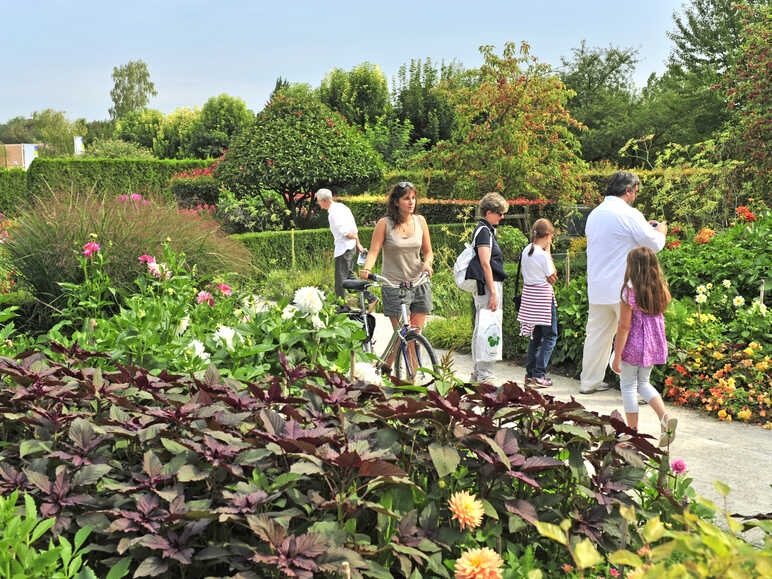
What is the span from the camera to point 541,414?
6.89 ft

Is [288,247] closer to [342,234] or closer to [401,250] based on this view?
[342,234]

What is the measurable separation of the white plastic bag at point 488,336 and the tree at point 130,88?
78.1 metres

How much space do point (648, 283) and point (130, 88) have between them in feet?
267

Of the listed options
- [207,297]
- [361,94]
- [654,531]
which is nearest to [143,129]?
[361,94]

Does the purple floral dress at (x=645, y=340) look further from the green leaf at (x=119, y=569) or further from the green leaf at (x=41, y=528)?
the green leaf at (x=41, y=528)

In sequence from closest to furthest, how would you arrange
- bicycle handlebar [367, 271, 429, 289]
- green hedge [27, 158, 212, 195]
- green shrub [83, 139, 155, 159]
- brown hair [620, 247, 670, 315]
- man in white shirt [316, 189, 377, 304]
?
brown hair [620, 247, 670, 315], bicycle handlebar [367, 271, 429, 289], man in white shirt [316, 189, 377, 304], green hedge [27, 158, 212, 195], green shrub [83, 139, 155, 159]

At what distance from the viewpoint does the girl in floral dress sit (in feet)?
13.6

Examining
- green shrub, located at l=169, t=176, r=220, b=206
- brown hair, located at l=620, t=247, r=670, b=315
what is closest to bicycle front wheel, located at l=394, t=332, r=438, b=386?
brown hair, located at l=620, t=247, r=670, b=315

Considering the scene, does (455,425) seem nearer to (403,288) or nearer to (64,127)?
(403,288)

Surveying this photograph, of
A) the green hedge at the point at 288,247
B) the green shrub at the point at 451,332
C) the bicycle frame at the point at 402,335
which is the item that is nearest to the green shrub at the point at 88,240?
the bicycle frame at the point at 402,335

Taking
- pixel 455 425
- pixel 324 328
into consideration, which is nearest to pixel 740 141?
pixel 324 328

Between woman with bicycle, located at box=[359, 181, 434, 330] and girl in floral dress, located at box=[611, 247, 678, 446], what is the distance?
5.47ft

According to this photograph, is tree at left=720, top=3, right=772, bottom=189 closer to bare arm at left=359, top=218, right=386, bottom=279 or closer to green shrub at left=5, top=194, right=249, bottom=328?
bare arm at left=359, top=218, right=386, bottom=279

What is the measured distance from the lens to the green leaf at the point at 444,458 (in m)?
1.78
